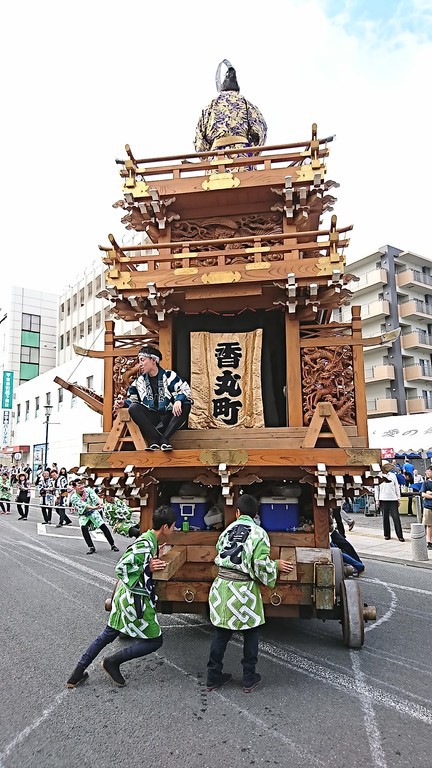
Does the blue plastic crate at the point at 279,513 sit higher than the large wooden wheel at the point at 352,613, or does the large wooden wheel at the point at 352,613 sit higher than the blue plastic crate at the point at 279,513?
the blue plastic crate at the point at 279,513

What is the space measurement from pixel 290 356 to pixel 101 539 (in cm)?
1126

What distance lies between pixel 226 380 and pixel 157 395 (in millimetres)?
1171

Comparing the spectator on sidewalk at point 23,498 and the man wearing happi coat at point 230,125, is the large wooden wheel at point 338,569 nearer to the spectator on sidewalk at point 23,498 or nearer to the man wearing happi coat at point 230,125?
the man wearing happi coat at point 230,125

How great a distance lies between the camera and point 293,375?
6.34 meters

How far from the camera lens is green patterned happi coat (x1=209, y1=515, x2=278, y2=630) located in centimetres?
429

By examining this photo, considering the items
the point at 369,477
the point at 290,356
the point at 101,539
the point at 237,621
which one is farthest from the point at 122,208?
the point at 101,539

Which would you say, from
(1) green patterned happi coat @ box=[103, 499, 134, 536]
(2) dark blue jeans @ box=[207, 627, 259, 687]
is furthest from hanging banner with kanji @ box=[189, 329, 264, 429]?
(1) green patterned happi coat @ box=[103, 499, 134, 536]

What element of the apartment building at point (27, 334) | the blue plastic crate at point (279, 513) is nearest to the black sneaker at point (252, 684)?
the blue plastic crate at point (279, 513)

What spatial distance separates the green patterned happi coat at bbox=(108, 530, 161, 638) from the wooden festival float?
0.53 meters

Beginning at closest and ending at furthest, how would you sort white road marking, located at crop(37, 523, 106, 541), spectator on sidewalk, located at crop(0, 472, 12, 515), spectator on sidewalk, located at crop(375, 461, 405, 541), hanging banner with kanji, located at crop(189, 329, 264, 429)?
hanging banner with kanji, located at crop(189, 329, 264, 429) → spectator on sidewalk, located at crop(375, 461, 405, 541) → white road marking, located at crop(37, 523, 106, 541) → spectator on sidewalk, located at crop(0, 472, 12, 515)

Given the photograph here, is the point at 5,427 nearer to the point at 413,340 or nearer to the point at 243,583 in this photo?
the point at 413,340

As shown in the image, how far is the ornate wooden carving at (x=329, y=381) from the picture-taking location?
20.0 ft

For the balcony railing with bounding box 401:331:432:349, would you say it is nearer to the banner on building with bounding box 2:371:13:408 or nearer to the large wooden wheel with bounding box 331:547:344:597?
the large wooden wheel with bounding box 331:547:344:597

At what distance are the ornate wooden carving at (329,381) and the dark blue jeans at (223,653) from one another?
261 centimetres
